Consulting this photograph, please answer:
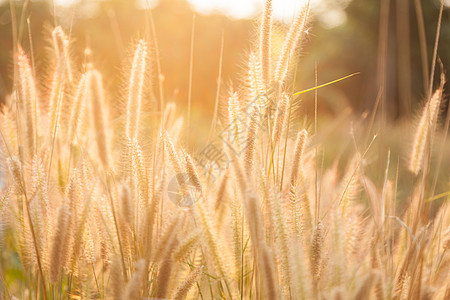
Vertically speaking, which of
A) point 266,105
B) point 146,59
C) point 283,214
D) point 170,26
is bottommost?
point 283,214

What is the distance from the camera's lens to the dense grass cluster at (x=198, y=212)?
2.91 ft

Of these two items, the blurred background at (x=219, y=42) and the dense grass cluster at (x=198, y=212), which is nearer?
the dense grass cluster at (x=198, y=212)

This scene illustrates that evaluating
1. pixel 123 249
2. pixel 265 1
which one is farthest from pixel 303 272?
pixel 265 1

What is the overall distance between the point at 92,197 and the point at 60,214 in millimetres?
133

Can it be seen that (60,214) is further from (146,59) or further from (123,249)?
(146,59)

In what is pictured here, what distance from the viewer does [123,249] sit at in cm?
97

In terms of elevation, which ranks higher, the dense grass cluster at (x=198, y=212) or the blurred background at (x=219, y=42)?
the blurred background at (x=219, y=42)

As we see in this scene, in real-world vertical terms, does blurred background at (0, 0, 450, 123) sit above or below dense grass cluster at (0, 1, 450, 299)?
above

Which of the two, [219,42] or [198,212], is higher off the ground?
[219,42]

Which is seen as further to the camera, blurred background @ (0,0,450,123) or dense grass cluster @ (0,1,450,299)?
blurred background @ (0,0,450,123)

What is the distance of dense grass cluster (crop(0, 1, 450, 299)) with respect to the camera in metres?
0.89

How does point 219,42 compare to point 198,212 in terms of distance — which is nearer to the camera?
point 198,212

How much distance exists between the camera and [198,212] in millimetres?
892

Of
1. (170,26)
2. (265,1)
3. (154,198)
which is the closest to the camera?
(154,198)
